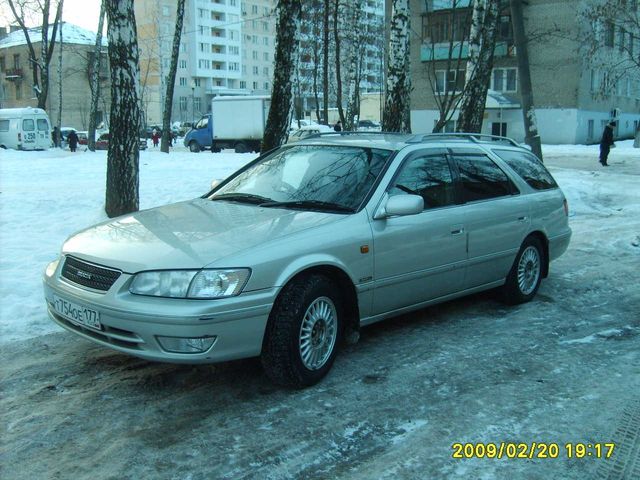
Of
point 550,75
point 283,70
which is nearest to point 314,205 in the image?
point 283,70

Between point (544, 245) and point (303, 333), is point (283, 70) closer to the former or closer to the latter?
point (544, 245)

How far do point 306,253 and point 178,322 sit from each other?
3.10 feet

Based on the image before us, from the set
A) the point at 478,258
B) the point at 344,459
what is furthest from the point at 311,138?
the point at 344,459

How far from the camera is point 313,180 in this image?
499 cm

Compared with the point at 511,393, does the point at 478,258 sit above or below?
above

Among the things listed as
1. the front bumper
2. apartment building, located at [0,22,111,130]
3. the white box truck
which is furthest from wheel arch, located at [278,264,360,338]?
apartment building, located at [0,22,111,130]

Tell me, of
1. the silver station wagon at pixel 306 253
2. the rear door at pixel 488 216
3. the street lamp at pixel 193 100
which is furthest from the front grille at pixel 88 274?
the street lamp at pixel 193 100

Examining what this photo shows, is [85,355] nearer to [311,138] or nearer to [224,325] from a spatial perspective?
[224,325]

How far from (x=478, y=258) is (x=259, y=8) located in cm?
9975

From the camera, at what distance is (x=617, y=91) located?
156 ft

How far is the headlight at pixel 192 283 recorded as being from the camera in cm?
366

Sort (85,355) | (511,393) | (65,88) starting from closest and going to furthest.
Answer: (511,393)
(85,355)
(65,88)

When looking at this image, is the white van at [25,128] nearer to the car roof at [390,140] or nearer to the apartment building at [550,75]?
the apartment building at [550,75]

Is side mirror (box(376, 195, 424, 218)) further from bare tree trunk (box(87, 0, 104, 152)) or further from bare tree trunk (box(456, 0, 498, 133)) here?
bare tree trunk (box(87, 0, 104, 152))
